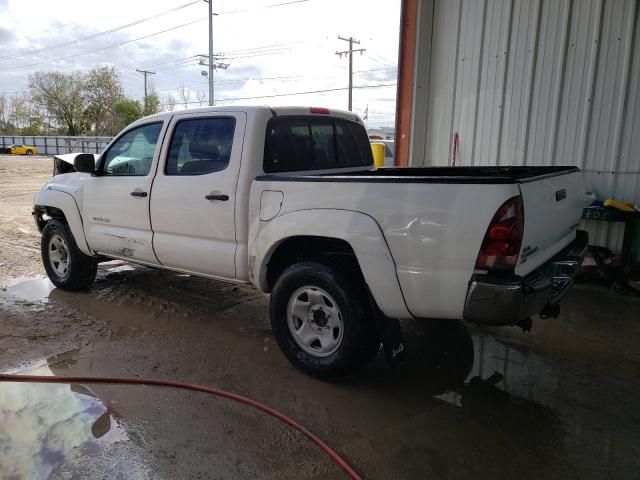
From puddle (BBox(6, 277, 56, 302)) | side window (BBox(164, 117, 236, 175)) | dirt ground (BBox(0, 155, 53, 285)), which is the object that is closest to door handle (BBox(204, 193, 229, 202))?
side window (BBox(164, 117, 236, 175))

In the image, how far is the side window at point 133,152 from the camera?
4844 mm

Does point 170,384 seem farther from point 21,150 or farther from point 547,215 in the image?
point 21,150

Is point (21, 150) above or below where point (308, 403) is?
above

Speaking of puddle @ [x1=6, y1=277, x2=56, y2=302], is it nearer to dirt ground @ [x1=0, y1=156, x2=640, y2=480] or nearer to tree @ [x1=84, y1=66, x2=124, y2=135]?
dirt ground @ [x1=0, y1=156, x2=640, y2=480]

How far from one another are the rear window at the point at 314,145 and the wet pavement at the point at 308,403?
161 cm

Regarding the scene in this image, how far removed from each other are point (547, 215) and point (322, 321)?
1.68 m

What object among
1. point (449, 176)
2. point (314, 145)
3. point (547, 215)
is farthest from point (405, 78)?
point (547, 215)

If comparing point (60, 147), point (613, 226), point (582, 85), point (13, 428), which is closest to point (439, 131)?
point (582, 85)

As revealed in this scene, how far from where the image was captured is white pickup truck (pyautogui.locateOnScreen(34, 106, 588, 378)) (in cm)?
290

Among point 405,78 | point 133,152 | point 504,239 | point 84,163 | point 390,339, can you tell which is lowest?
point 390,339

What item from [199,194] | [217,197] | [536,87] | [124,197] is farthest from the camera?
[536,87]

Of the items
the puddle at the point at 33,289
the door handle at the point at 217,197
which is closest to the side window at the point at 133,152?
the door handle at the point at 217,197

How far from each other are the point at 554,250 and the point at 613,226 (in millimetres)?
3688

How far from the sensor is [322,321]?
3715 millimetres
